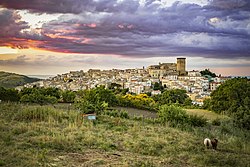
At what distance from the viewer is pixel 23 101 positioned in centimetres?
1709

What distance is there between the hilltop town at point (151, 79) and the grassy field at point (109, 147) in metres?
41.5

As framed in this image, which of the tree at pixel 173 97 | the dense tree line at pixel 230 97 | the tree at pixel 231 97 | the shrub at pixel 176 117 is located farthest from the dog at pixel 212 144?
the tree at pixel 173 97

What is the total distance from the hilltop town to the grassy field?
41548mm

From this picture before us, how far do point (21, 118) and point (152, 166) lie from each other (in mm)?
6897

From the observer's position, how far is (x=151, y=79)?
260 feet

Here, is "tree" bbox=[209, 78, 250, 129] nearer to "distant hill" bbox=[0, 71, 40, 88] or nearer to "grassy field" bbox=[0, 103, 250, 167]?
"grassy field" bbox=[0, 103, 250, 167]

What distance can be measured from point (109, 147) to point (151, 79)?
72.8 metres

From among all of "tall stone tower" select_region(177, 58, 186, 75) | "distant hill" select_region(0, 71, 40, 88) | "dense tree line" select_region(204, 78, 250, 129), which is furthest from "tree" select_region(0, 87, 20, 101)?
"tall stone tower" select_region(177, 58, 186, 75)

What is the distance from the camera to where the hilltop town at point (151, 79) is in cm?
6178

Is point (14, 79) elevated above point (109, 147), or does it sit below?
above

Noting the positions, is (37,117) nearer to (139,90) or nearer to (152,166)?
(152,166)

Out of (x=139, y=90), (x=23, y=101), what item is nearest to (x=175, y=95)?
(x=139, y=90)

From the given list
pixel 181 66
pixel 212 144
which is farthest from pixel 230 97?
pixel 181 66

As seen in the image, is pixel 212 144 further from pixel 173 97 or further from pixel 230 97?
pixel 173 97
